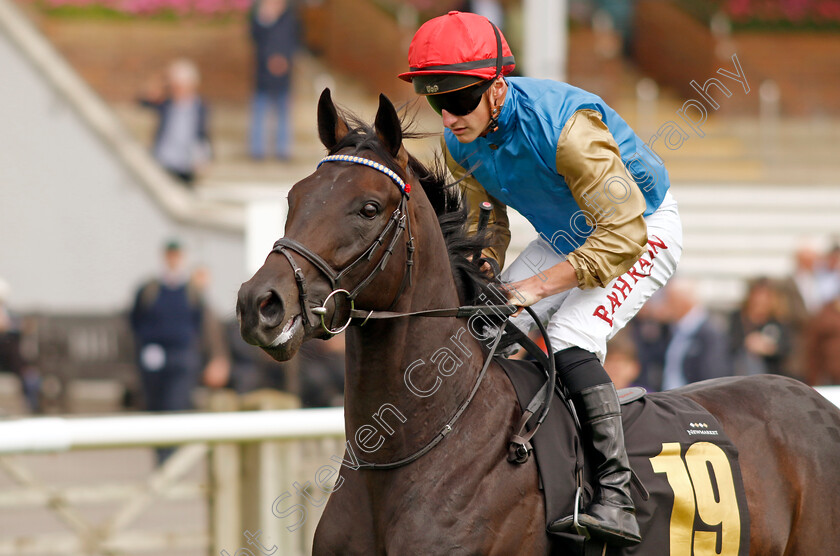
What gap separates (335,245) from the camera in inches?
123

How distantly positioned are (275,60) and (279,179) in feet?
4.76

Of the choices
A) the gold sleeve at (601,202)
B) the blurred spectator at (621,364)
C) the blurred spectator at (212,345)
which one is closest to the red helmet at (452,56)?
the gold sleeve at (601,202)

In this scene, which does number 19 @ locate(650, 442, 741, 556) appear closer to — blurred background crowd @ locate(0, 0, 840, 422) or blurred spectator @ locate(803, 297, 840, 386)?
blurred background crowd @ locate(0, 0, 840, 422)

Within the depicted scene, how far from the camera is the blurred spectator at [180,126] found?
12.4 meters

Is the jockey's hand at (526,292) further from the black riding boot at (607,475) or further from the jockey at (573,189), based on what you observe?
the black riding boot at (607,475)

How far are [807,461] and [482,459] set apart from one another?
140 cm

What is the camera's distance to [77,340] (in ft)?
37.9

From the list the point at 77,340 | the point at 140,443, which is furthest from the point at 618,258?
the point at 77,340

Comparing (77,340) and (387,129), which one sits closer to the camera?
(387,129)

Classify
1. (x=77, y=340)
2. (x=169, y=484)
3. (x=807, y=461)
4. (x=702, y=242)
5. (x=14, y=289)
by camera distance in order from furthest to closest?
1. (x=702, y=242)
2. (x=14, y=289)
3. (x=77, y=340)
4. (x=169, y=484)
5. (x=807, y=461)

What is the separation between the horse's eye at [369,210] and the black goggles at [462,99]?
0.57 meters

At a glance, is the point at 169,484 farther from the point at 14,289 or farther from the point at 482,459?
the point at 14,289

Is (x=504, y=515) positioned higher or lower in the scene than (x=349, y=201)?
lower

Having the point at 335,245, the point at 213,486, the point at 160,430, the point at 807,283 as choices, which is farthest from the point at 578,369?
the point at 807,283
